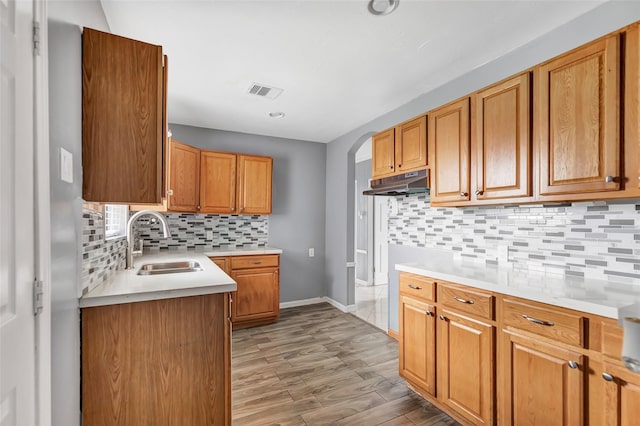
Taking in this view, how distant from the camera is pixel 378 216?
19.3 ft

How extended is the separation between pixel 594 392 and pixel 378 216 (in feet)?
15.3

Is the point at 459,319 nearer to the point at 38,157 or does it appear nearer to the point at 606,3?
the point at 606,3

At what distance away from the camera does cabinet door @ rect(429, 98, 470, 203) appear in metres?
2.17

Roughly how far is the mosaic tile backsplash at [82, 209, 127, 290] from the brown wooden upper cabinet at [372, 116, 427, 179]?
2275 millimetres

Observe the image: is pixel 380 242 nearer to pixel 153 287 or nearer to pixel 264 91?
pixel 264 91

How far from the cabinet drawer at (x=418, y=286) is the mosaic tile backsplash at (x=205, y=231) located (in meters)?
2.53

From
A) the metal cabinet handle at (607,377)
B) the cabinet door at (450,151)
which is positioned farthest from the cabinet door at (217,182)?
the metal cabinet handle at (607,377)

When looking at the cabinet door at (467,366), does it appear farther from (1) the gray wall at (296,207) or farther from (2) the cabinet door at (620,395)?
(1) the gray wall at (296,207)

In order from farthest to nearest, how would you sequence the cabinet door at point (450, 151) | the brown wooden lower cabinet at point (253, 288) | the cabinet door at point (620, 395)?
the brown wooden lower cabinet at point (253, 288) < the cabinet door at point (450, 151) < the cabinet door at point (620, 395)

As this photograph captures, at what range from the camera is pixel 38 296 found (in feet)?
2.99

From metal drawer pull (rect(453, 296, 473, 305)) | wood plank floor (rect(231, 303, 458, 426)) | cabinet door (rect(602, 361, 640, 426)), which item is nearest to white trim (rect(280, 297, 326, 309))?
wood plank floor (rect(231, 303, 458, 426))

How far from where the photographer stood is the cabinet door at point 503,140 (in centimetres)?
181

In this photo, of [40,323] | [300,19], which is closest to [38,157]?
[40,323]

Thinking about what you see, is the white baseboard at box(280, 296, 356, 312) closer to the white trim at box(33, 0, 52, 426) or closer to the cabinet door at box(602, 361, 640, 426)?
the cabinet door at box(602, 361, 640, 426)
